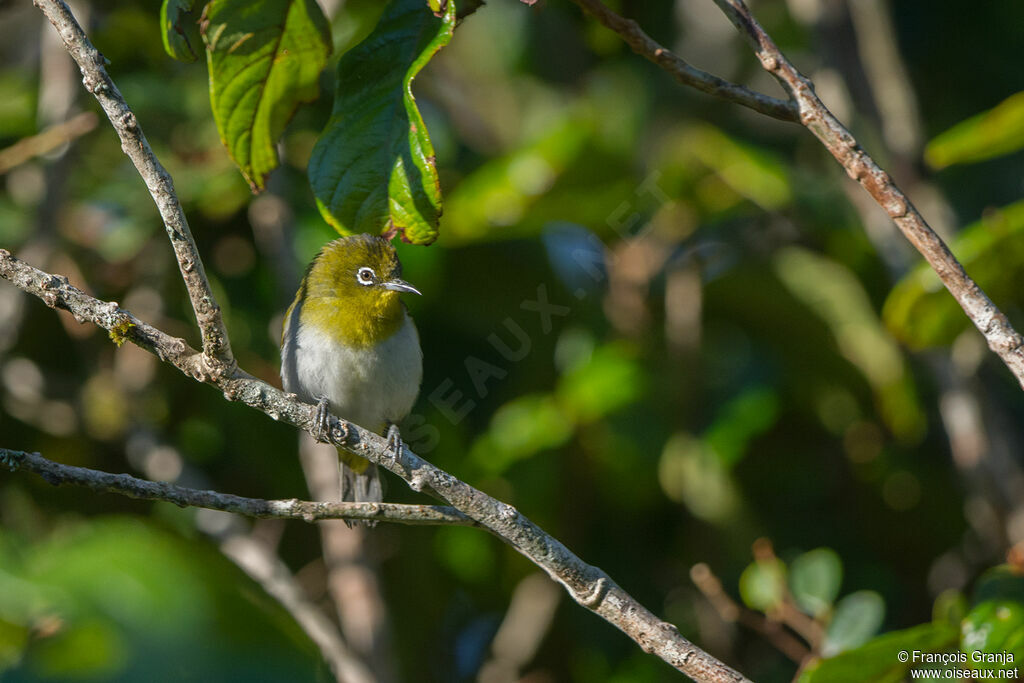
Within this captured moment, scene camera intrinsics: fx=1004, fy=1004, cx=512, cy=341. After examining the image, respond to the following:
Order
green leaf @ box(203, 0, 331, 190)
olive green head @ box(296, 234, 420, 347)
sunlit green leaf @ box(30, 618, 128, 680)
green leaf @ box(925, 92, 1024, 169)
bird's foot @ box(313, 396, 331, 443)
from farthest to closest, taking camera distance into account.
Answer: olive green head @ box(296, 234, 420, 347) → green leaf @ box(925, 92, 1024, 169) → green leaf @ box(203, 0, 331, 190) → sunlit green leaf @ box(30, 618, 128, 680) → bird's foot @ box(313, 396, 331, 443)

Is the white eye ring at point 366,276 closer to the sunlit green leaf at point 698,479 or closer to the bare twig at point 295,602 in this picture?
the bare twig at point 295,602

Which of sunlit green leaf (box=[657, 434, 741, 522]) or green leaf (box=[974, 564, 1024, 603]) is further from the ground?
sunlit green leaf (box=[657, 434, 741, 522])

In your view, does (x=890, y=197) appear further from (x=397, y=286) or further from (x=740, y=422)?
(x=740, y=422)

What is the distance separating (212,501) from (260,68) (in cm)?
105

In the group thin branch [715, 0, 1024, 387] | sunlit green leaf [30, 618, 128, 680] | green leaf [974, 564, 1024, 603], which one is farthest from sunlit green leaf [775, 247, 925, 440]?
sunlit green leaf [30, 618, 128, 680]

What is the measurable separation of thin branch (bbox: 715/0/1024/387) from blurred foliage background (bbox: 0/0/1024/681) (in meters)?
1.79

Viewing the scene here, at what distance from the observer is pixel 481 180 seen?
380cm

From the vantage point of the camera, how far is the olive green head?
3340 millimetres

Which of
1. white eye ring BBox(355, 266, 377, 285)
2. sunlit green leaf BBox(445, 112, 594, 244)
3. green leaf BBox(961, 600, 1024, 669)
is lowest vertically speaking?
green leaf BBox(961, 600, 1024, 669)

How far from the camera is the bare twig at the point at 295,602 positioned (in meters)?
3.22

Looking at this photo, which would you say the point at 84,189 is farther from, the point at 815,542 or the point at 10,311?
the point at 815,542

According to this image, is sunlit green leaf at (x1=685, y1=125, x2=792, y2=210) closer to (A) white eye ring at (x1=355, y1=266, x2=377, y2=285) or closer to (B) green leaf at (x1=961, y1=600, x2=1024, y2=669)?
(A) white eye ring at (x1=355, y1=266, x2=377, y2=285)

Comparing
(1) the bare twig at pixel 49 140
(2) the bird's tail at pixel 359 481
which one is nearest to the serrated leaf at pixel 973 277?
(2) the bird's tail at pixel 359 481

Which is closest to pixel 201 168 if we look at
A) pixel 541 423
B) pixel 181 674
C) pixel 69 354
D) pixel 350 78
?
pixel 69 354
